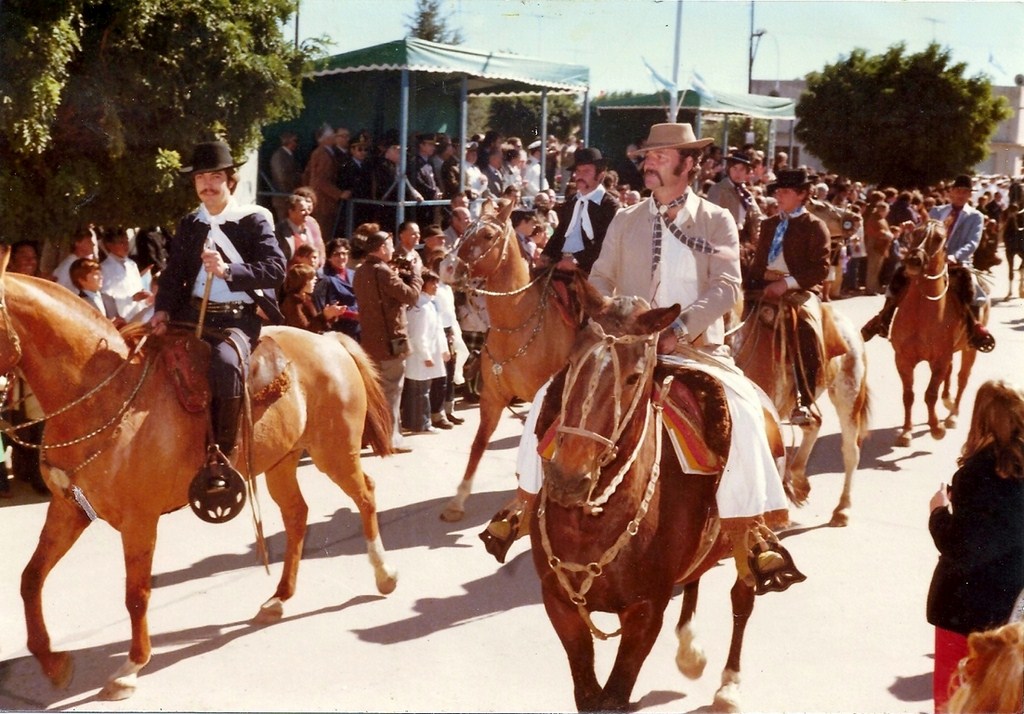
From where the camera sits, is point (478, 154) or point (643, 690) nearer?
point (643, 690)

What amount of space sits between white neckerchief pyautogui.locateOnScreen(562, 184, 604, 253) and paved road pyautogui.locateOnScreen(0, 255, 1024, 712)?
2.06 metres

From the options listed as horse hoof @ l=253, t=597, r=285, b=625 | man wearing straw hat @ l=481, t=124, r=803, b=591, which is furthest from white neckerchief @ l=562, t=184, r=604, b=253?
horse hoof @ l=253, t=597, r=285, b=625

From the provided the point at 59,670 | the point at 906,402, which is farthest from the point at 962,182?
the point at 59,670

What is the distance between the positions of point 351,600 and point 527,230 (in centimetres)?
624

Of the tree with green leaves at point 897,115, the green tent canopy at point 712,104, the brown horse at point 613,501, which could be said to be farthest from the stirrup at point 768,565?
the tree with green leaves at point 897,115

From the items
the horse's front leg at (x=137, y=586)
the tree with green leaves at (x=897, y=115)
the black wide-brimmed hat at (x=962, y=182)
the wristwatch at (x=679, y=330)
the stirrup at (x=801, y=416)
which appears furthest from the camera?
the tree with green leaves at (x=897, y=115)

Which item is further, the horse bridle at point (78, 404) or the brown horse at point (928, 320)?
the brown horse at point (928, 320)

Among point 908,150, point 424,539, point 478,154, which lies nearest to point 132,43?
point 424,539

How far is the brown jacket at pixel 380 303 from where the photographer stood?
9.07m

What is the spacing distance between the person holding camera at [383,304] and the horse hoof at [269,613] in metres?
3.12

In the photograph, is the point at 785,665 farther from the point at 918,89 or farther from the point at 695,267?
the point at 918,89

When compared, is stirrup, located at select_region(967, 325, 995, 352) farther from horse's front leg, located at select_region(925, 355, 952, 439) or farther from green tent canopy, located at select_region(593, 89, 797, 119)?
green tent canopy, located at select_region(593, 89, 797, 119)

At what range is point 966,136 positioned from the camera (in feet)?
83.6

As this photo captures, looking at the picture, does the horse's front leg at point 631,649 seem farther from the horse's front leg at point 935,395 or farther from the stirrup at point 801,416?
the horse's front leg at point 935,395
